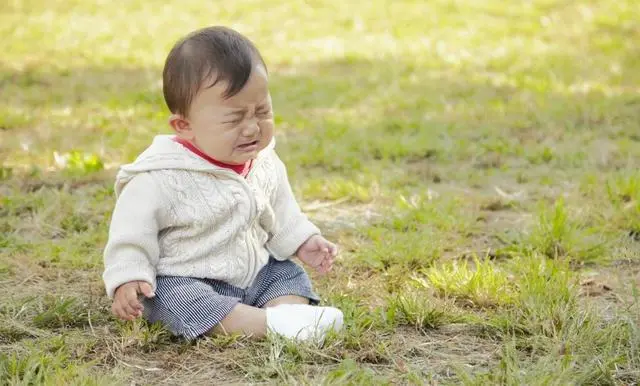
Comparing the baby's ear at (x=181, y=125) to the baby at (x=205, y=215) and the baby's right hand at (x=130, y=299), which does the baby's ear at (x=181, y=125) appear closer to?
the baby at (x=205, y=215)

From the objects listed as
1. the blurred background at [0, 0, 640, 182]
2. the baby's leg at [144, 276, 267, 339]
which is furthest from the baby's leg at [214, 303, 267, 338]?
the blurred background at [0, 0, 640, 182]

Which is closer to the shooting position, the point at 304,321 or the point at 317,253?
the point at 304,321

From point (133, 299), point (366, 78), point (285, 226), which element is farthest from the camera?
point (366, 78)

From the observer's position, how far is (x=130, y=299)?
8.15ft

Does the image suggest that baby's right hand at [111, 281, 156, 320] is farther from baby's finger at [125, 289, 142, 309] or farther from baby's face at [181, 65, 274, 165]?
baby's face at [181, 65, 274, 165]

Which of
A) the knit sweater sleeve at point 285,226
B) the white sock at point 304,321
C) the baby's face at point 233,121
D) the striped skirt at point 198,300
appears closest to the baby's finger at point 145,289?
the striped skirt at point 198,300

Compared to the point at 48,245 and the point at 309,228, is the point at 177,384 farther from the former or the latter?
the point at 48,245

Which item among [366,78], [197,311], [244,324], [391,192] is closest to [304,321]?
[244,324]

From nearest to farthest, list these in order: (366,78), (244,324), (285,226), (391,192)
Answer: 1. (244,324)
2. (285,226)
3. (391,192)
4. (366,78)

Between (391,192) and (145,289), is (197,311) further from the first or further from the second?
(391,192)

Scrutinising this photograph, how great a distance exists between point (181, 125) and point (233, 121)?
165mm

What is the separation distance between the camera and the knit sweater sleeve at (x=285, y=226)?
2.93m

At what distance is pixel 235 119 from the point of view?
8.62 ft

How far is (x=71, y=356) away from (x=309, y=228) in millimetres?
869
